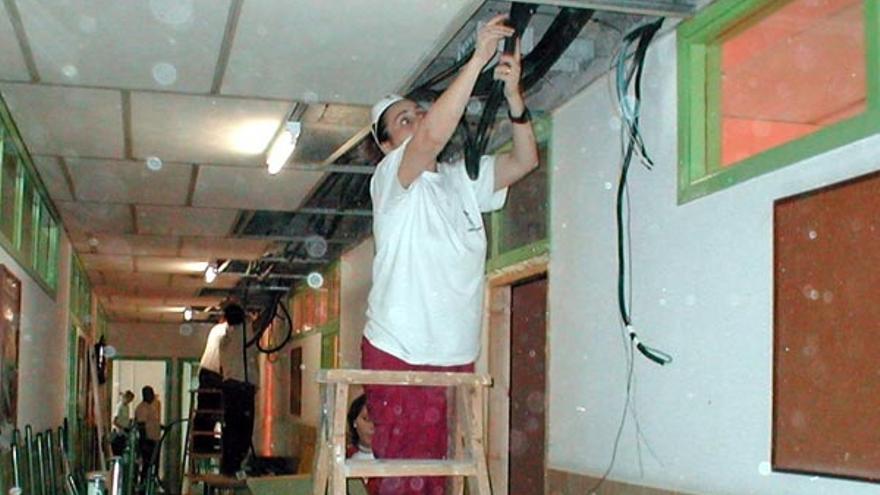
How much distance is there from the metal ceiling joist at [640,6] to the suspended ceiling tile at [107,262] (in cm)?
853

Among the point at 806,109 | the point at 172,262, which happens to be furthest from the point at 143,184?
the point at 806,109

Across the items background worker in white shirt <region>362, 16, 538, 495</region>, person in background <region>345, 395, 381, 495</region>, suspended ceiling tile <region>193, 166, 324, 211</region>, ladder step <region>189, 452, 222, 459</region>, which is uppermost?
suspended ceiling tile <region>193, 166, 324, 211</region>

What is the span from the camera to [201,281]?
44.5 ft

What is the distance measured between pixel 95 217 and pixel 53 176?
1.70 metres

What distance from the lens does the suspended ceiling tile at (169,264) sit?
38.0 feet

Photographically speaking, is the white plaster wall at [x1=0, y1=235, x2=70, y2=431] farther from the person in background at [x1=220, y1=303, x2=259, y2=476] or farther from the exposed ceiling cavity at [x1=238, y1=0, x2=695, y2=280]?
the person in background at [x1=220, y1=303, x2=259, y2=476]

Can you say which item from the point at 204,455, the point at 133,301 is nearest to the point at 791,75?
the point at 204,455

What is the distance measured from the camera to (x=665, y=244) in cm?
398

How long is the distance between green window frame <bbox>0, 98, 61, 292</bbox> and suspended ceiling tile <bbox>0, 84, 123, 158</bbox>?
0.09 m

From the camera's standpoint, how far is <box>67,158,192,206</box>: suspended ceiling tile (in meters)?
7.01

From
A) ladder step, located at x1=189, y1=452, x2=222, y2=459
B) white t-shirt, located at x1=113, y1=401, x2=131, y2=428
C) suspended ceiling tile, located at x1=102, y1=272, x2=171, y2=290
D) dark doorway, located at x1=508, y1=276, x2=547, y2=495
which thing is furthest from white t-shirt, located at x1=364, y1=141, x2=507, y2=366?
white t-shirt, located at x1=113, y1=401, x2=131, y2=428

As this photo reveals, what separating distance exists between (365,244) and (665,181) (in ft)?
20.6

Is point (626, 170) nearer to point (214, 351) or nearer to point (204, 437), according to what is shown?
point (204, 437)

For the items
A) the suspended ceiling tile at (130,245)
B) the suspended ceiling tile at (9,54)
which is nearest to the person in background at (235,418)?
the suspended ceiling tile at (130,245)
